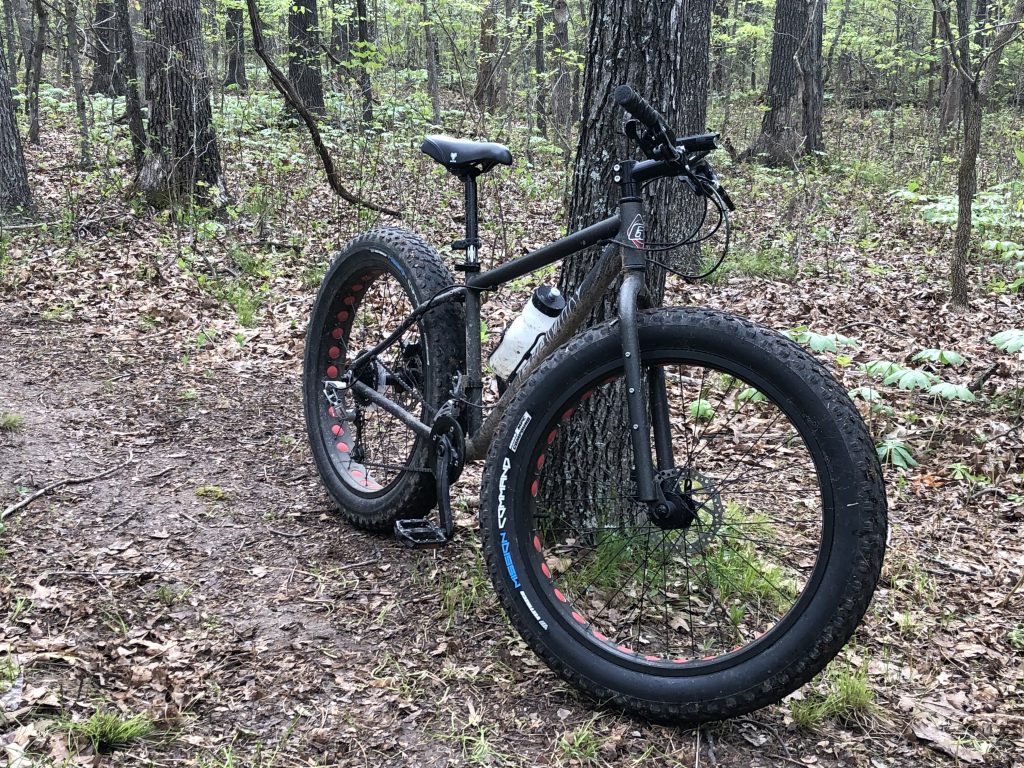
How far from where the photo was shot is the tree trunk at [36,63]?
30.1ft

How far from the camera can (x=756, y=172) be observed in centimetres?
1230

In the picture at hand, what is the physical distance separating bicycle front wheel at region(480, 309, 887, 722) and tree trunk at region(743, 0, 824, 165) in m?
11.1

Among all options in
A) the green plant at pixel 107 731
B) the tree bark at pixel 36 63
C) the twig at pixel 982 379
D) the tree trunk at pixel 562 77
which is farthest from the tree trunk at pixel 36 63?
the twig at pixel 982 379

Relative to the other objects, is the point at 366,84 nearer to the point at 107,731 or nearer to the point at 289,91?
the point at 289,91

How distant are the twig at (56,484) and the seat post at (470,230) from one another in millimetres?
2151

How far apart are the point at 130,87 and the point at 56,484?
7.73m

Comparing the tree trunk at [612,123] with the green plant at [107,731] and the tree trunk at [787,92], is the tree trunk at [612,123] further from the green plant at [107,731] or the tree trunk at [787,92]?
the tree trunk at [787,92]

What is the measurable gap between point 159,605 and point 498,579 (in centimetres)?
132

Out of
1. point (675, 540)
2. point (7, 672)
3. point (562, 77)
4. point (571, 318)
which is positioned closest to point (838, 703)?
point (675, 540)

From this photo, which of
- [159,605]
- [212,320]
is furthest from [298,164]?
[159,605]

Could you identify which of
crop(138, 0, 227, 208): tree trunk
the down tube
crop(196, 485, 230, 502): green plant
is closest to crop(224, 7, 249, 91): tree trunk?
crop(138, 0, 227, 208): tree trunk

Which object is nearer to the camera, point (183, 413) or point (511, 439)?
point (511, 439)

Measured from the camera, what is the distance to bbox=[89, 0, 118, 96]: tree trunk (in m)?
11.9

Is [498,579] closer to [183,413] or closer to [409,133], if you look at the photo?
[183,413]
